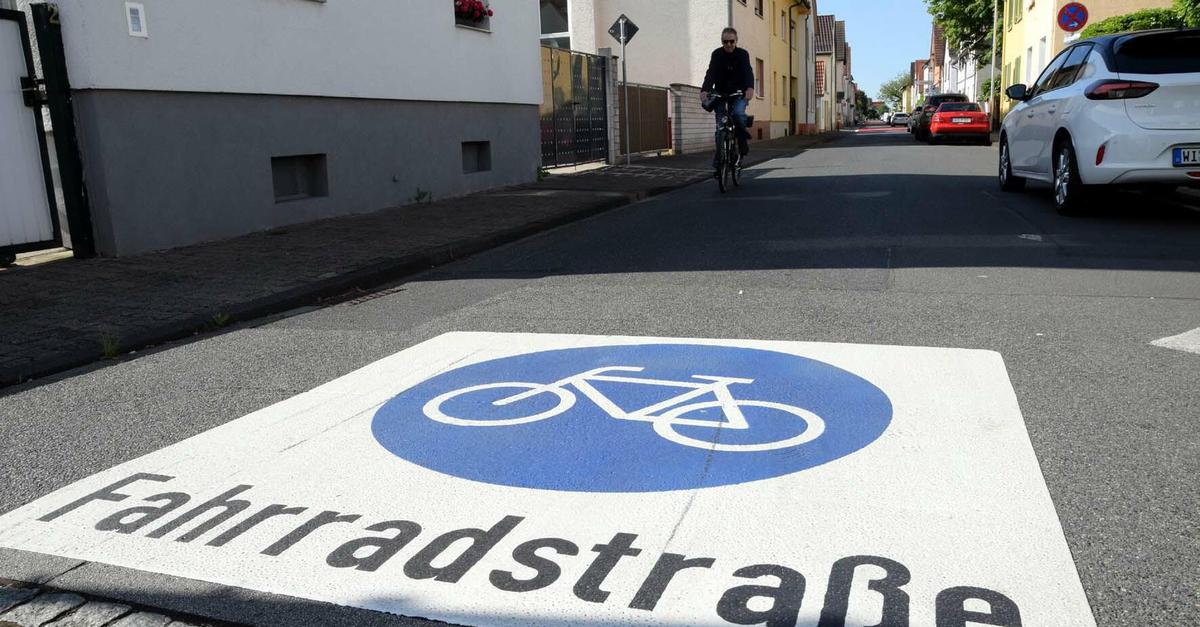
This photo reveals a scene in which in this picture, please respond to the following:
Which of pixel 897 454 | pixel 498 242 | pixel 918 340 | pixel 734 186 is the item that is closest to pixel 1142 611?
pixel 897 454

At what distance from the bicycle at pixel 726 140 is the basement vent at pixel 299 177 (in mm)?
5275

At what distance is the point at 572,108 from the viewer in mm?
19188

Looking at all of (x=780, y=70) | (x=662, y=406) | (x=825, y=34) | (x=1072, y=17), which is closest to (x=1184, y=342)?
(x=662, y=406)

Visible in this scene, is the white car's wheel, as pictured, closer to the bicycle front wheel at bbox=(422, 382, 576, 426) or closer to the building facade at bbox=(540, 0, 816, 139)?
the bicycle front wheel at bbox=(422, 382, 576, 426)

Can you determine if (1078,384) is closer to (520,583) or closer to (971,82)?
(520,583)

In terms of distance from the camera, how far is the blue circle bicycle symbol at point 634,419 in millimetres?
3375

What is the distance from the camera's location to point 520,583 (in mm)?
2543

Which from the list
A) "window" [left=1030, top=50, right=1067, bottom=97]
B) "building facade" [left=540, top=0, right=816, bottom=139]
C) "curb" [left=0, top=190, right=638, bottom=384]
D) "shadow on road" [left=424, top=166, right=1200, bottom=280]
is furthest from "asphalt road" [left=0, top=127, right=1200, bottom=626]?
"building facade" [left=540, top=0, right=816, bottom=139]

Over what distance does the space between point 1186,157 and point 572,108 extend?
12.2 meters

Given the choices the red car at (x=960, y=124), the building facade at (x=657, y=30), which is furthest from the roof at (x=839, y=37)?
the red car at (x=960, y=124)

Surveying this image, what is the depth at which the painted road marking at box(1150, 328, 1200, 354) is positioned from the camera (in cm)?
488

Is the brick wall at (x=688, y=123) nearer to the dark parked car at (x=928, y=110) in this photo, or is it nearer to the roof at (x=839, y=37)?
the dark parked car at (x=928, y=110)

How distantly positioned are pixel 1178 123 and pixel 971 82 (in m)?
70.4

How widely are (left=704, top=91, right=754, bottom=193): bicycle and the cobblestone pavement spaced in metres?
11.7
